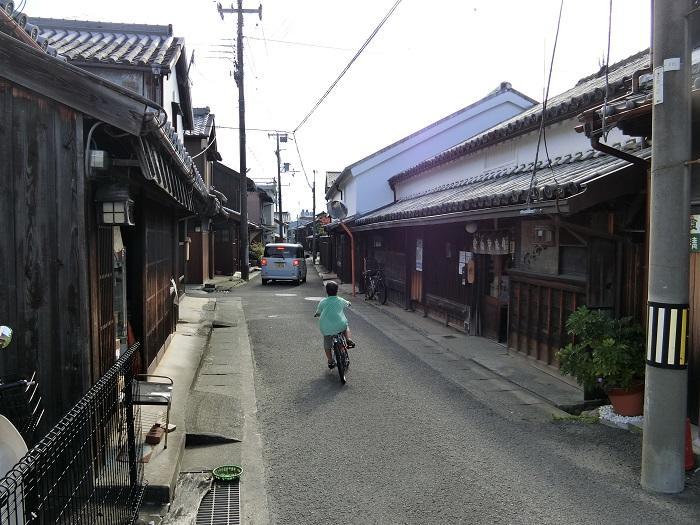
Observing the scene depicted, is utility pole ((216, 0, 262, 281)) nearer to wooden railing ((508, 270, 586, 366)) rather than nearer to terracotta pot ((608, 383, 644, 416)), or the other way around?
wooden railing ((508, 270, 586, 366))

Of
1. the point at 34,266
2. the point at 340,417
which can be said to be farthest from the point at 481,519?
the point at 34,266

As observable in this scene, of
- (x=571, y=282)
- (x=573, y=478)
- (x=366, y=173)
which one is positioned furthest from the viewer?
(x=366, y=173)

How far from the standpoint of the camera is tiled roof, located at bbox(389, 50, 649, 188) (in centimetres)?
873

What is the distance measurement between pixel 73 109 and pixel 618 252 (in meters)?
6.32

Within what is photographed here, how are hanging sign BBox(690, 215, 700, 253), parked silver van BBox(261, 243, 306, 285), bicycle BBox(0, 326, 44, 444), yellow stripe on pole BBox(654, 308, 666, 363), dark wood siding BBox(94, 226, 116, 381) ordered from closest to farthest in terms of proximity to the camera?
bicycle BBox(0, 326, 44, 444) → yellow stripe on pole BBox(654, 308, 666, 363) → dark wood siding BBox(94, 226, 116, 381) → hanging sign BBox(690, 215, 700, 253) → parked silver van BBox(261, 243, 306, 285)

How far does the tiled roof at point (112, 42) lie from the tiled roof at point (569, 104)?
6931mm

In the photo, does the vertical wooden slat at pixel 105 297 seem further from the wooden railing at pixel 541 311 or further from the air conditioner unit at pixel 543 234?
the air conditioner unit at pixel 543 234

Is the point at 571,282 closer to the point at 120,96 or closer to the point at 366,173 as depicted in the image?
the point at 120,96

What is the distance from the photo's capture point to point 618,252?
6914 millimetres

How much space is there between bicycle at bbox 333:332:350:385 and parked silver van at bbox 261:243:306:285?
1830 centimetres

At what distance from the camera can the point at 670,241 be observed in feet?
14.5

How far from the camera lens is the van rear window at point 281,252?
2697 centimetres

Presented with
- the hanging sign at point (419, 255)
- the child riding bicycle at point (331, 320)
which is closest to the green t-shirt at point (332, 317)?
the child riding bicycle at point (331, 320)

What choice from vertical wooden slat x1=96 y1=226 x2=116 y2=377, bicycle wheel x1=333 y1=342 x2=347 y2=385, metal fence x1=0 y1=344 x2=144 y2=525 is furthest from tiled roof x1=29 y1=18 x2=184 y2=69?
metal fence x1=0 y1=344 x2=144 y2=525
